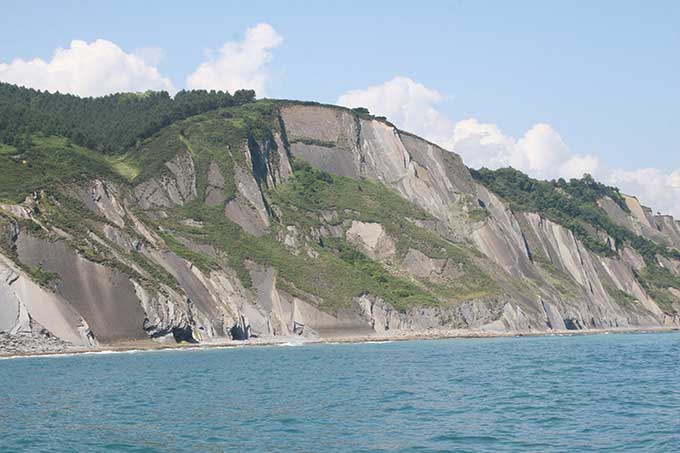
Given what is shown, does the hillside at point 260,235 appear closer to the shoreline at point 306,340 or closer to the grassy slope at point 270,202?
the grassy slope at point 270,202

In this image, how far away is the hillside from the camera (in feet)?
305

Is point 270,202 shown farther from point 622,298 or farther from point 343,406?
point 343,406

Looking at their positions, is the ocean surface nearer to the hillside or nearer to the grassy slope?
the hillside

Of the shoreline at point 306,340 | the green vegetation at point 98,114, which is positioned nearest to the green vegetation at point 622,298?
the shoreline at point 306,340

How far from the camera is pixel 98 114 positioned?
188 meters

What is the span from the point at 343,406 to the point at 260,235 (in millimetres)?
98852

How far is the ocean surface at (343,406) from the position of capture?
30.9 metres

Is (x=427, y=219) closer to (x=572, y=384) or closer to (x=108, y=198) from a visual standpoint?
(x=108, y=198)


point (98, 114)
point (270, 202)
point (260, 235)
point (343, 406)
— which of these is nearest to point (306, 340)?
point (260, 235)

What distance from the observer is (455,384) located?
49062 millimetres

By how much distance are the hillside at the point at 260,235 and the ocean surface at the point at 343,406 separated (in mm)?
27367

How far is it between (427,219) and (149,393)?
398ft

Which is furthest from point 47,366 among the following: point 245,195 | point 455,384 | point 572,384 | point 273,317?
point 245,195

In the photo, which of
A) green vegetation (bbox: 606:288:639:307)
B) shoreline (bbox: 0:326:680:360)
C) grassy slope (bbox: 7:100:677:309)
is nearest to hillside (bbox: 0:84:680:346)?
grassy slope (bbox: 7:100:677:309)
